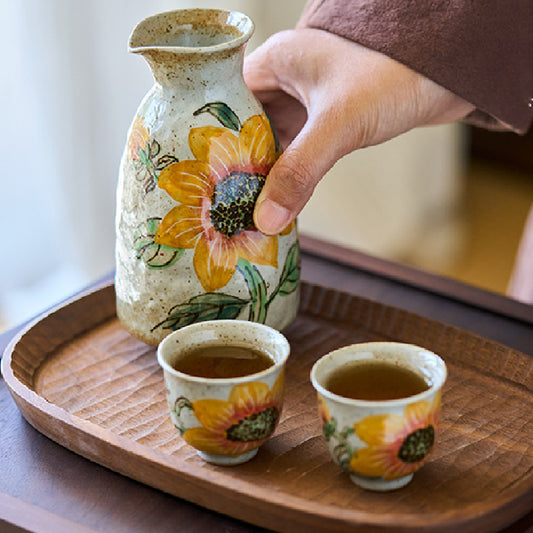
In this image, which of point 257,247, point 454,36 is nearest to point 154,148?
point 257,247

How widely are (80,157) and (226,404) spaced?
0.98 metres

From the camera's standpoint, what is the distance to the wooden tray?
0.56m

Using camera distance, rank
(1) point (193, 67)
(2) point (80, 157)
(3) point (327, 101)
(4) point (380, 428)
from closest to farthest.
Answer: (4) point (380, 428), (1) point (193, 67), (3) point (327, 101), (2) point (80, 157)

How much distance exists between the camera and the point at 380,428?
0.55m

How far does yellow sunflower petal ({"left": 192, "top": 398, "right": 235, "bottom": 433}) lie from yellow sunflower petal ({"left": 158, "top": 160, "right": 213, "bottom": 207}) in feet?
0.57

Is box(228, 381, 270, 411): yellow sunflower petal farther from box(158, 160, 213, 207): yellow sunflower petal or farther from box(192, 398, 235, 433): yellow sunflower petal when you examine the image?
box(158, 160, 213, 207): yellow sunflower petal

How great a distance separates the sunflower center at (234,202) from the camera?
68 cm

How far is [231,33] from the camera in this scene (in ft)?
2.28

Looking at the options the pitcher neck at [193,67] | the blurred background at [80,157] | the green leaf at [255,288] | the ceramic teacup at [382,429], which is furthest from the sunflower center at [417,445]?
the blurred background at [80,157]

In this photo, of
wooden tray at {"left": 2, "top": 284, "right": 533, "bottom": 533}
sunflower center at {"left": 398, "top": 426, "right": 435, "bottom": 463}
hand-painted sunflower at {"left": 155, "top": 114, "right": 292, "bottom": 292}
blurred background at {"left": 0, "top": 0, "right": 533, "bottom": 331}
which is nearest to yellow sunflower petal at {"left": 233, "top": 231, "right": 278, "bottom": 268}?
hand-painted sunflower at {"left": 155, "top": 114, "right": 292, "bottom": 292}

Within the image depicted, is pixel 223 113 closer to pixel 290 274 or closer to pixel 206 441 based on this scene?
pixel 290 274

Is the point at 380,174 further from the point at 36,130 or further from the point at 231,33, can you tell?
the point at 231,33

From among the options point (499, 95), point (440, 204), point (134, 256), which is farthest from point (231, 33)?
point (440, 204)

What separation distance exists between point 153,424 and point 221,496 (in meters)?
0.13
